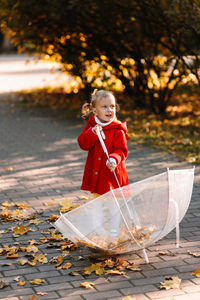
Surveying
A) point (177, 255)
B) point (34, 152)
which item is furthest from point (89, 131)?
point (34, 152)

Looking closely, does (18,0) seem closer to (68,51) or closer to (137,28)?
(68,51)

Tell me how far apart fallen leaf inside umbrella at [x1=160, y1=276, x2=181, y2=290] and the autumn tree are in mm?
6533

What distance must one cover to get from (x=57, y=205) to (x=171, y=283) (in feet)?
7.29

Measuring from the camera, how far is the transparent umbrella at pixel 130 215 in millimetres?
4137

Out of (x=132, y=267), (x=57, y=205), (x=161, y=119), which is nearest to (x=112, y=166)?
(x=132, y=267)

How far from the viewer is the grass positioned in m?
8.85

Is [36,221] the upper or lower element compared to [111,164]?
lower

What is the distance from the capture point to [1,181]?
6961mm

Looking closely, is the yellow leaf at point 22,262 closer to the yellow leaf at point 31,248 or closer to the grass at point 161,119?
the yellow leaf at point 31,248

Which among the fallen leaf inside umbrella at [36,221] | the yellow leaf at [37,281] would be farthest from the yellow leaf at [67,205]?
the yellow leaf at [37,281]

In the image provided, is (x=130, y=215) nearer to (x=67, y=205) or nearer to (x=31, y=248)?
(x=31, y=248)

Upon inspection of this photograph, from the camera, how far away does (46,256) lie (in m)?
4.53

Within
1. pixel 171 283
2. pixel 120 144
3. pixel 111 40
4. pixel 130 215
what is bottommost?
pixel 171 283

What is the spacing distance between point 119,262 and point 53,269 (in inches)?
20.3
